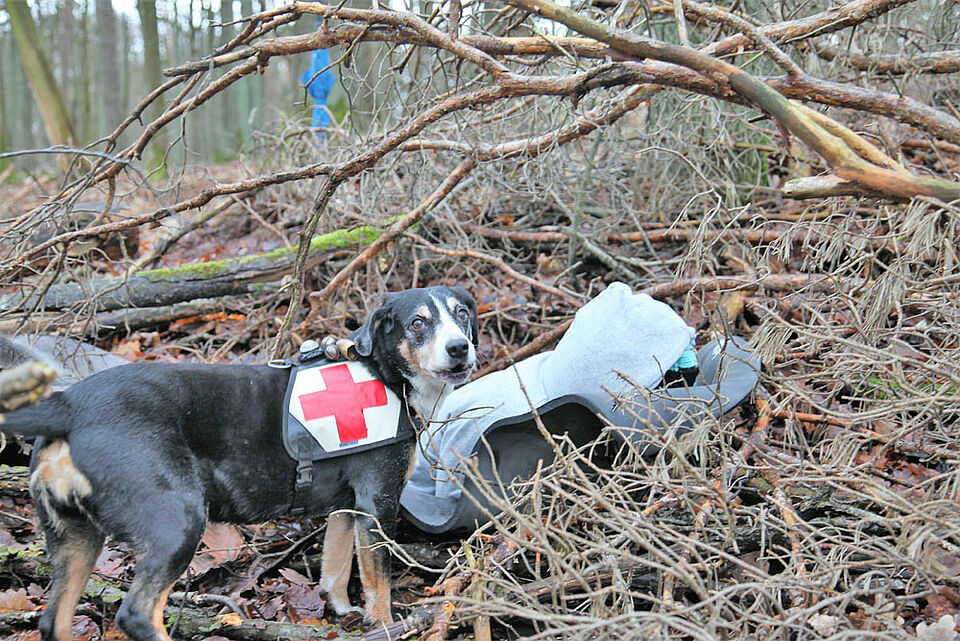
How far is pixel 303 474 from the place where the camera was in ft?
12.9

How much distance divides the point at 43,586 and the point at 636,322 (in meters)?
3.40

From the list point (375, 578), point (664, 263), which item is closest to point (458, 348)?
point (375, 578)

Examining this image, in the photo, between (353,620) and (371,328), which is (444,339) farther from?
(353,620)

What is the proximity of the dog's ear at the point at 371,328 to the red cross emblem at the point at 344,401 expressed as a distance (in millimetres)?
152

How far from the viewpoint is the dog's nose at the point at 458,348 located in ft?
13.5

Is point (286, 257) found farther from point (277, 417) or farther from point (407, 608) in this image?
point (407, 608)

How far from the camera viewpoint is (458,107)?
4.18m

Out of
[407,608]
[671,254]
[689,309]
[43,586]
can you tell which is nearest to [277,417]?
[407,608]

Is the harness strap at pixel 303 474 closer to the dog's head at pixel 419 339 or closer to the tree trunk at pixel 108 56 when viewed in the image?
the dog's head at pixel 419 339

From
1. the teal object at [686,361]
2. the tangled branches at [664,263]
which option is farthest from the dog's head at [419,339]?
the teal object at [686,361]

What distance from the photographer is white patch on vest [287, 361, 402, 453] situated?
3917mm

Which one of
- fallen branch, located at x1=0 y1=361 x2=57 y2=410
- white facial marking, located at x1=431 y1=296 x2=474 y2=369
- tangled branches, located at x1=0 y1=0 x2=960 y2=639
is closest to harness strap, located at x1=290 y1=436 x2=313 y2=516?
white facial marking, located at x1=431 y1=296 x2=474 y2=369

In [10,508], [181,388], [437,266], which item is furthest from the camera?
[437,266]

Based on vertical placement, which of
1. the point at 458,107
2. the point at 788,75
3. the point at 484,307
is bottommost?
the point at 484,307
